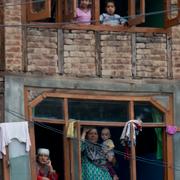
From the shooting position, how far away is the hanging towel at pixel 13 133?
1881cm

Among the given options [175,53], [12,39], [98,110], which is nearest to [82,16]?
[12,39]

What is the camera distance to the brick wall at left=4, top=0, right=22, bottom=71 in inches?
754

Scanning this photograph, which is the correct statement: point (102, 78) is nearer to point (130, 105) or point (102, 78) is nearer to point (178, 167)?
point (130, 105)

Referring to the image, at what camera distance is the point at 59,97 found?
63.7 ft

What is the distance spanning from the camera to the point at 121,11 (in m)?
20.4

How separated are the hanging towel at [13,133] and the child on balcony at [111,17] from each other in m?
2.37

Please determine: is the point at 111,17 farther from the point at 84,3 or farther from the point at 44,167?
the point at 44,167

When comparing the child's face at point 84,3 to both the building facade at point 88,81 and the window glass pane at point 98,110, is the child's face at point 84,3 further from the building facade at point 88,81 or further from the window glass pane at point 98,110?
the window glass pane at point 98,110

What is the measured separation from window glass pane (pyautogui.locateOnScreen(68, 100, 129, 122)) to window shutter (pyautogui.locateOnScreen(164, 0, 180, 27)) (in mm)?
1596

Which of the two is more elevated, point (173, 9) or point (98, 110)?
point (173, 9)

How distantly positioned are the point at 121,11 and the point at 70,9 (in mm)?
1354

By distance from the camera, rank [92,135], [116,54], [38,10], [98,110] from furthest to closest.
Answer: [116,54] → [98,110] → [92,135] → [38,10]

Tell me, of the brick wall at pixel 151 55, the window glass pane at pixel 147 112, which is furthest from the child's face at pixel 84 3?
the window glass pane at pixel 147 112

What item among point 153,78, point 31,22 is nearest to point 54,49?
point 31,22
